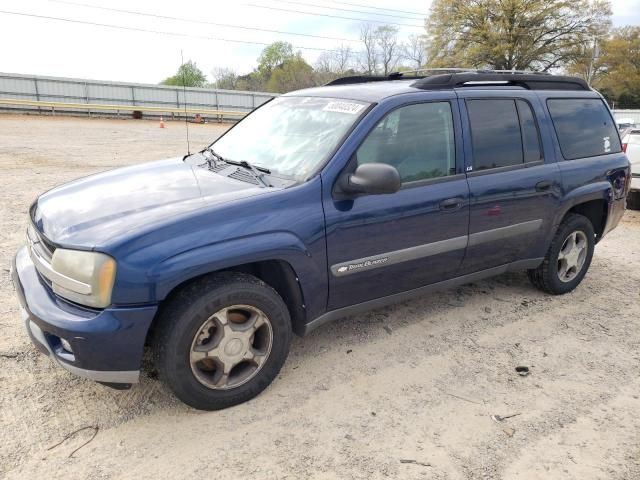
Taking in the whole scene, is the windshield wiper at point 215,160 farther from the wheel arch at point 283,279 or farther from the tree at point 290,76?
the tree at point 290,76

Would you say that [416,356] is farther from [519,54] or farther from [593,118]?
[519,54]

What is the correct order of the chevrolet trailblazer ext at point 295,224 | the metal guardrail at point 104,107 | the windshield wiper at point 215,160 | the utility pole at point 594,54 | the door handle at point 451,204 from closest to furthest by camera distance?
the chevrolet trailblazer ext at point 295,224 < the door handle at point 451,204 < the windshield wiper at point 215,160 < the metal guardrail at point 104,107 < the utility pole at point 594,54

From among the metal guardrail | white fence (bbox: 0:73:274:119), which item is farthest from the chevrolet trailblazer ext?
white fence (bbox: 0:73:274:119)

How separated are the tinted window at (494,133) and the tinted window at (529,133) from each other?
0.19 ft

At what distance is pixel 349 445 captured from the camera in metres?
2.59

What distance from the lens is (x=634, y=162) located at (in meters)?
8.48

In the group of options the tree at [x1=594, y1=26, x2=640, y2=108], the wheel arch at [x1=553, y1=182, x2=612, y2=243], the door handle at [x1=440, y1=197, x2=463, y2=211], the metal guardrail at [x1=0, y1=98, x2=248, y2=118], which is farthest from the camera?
the tree at [x1=594, y1=26, x2=640, y2=108]

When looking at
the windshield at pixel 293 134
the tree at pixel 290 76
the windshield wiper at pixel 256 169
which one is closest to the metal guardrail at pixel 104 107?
the windshield at pixel 293 134

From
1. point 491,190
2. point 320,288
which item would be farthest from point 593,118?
point 320,288

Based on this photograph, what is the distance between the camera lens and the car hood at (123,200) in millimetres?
2586

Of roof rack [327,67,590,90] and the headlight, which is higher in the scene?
roof rack [327,67,590,90]

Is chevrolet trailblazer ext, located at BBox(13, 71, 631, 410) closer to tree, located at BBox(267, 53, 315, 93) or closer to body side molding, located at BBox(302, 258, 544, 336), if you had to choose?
body side molding, located at BBox(302, 258, 544, 336)

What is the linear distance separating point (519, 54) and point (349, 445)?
45.0 meters

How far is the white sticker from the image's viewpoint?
10.8 feet
